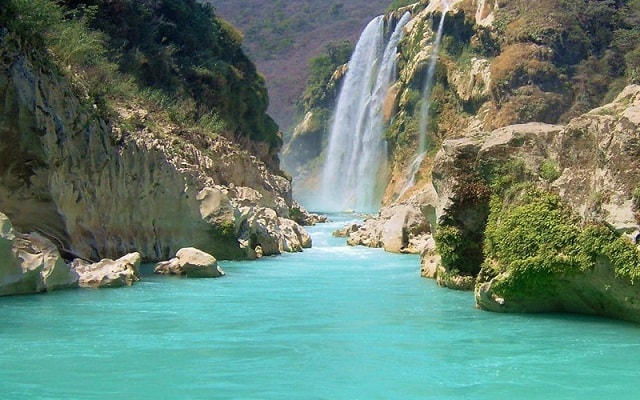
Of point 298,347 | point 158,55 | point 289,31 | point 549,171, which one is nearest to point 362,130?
point 158,55

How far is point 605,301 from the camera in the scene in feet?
38.2

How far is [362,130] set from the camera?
6506cm

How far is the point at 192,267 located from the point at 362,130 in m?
48.4

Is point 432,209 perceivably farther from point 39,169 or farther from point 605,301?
point 39,169

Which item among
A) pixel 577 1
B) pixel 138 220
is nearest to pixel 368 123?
pixel 577 1

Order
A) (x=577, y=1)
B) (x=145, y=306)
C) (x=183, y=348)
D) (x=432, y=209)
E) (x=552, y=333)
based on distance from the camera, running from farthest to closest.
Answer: (x=577, y=1)
(x=432, y=209)
(x=145, y=306)
(x=552, y=333)
(x=183, y=348)

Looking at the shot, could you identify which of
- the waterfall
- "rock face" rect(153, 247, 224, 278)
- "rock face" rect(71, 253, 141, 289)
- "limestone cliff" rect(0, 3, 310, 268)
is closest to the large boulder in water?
"limestone cliff" rect(0, 3, 310, 268)

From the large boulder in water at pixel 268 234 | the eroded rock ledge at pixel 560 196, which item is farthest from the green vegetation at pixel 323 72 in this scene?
the eroded rock ledge at pixel 560 196

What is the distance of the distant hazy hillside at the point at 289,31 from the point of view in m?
117

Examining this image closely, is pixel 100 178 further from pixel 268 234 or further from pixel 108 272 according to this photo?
pixel 268 234

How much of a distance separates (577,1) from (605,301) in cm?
4152

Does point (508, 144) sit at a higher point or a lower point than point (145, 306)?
higher

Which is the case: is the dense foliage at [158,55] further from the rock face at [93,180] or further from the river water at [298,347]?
the river water at [298,347]

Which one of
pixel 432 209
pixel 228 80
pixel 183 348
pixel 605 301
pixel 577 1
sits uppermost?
pixel 577 1
